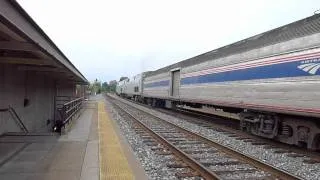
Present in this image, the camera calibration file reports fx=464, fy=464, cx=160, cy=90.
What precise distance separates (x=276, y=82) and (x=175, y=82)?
16.5 metres

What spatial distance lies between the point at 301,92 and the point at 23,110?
30.7ft

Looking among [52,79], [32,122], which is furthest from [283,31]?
[52,79]

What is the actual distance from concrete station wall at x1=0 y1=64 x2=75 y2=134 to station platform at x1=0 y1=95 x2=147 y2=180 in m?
1.20

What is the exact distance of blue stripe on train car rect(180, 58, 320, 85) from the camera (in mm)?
10783

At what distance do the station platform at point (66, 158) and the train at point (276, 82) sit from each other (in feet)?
13.6

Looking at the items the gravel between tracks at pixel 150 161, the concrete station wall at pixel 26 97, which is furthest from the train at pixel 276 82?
the concrete station wall at pixel 26 97

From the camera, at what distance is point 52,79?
24172mm

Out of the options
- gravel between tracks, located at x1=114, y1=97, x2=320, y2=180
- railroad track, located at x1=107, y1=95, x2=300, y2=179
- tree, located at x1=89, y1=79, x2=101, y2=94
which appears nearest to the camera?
railroad track, located at x1=107, y1=95, x2=300, y2=179

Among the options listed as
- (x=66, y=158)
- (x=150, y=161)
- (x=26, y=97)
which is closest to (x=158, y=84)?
(x=26, y=97)

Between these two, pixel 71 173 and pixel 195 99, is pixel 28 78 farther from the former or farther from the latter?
pixel 71 173

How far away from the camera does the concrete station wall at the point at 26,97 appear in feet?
43.2

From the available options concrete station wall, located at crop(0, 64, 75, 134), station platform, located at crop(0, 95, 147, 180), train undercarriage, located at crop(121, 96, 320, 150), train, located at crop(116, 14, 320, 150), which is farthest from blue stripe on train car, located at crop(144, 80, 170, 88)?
station platform, located at crop(0, 95, 147, 180)

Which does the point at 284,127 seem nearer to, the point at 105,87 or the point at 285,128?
the point at 285,128

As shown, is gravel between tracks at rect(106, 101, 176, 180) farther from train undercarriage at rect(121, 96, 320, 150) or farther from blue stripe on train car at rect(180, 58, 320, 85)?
blue stripe on train car at rect(180, 58, 320, 85)
